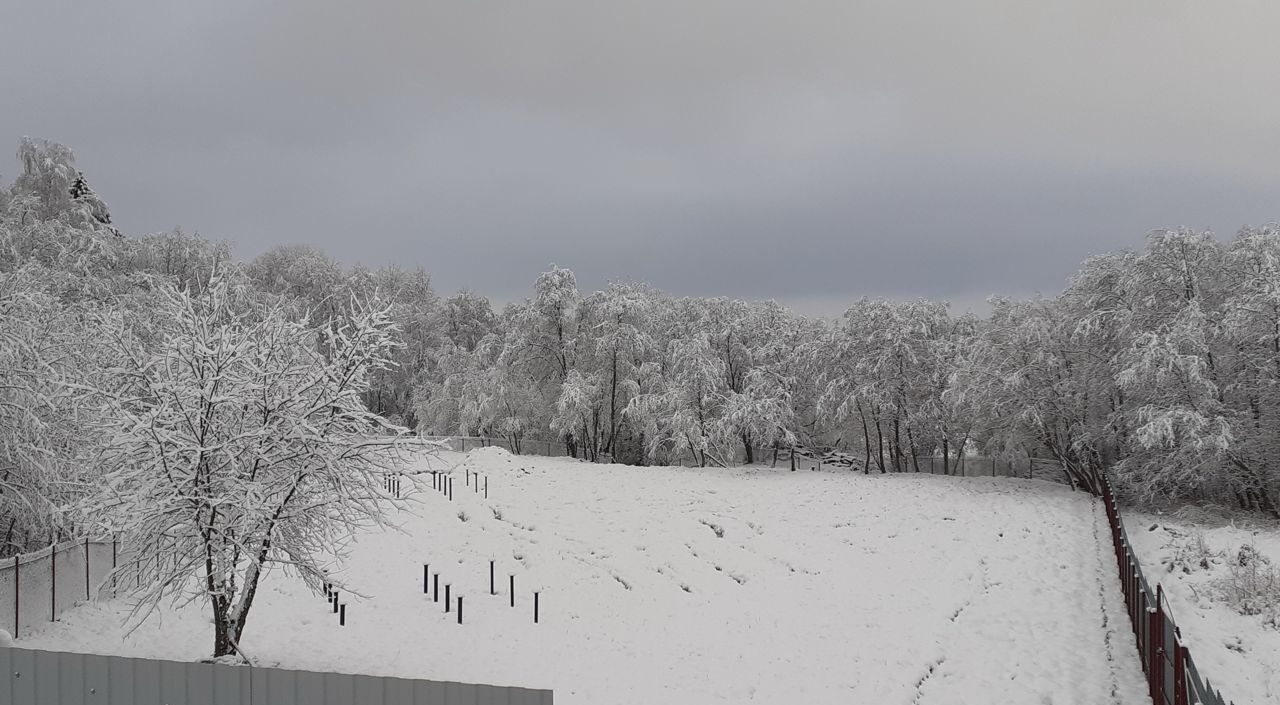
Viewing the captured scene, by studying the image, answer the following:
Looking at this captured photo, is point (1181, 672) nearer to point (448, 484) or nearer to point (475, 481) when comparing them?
point (448, 484)

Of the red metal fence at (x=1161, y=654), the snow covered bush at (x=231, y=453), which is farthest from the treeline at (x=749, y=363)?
the red metal fence at (x=1161, y=654)

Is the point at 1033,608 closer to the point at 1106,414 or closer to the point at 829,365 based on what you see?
the point at 1106,414

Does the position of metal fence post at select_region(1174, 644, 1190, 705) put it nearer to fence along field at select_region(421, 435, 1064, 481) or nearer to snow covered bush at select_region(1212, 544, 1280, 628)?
snow covered bush at select_region(1212, 544, 1280, 628)

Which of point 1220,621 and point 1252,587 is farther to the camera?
point 1252,587

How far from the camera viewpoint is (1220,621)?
13.8m

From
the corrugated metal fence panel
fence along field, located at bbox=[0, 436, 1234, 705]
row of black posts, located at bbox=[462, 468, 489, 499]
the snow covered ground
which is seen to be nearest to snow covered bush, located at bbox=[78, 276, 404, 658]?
fence along field, located at bbox=[0, 436, 1234, 705]

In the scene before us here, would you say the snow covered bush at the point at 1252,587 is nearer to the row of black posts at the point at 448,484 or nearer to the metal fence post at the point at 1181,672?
the metal fence post at the point at 1181,672

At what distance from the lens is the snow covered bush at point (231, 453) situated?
10273 mm

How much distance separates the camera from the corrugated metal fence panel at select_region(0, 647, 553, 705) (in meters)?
7.46

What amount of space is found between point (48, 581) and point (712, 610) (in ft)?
39.9

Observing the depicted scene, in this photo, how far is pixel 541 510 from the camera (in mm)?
23906

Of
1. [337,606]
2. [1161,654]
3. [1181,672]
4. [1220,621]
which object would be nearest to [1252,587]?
[1220,621]

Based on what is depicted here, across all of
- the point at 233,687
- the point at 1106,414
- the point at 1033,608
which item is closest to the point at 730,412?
the point at 1106,414

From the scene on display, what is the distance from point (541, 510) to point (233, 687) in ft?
52.6
